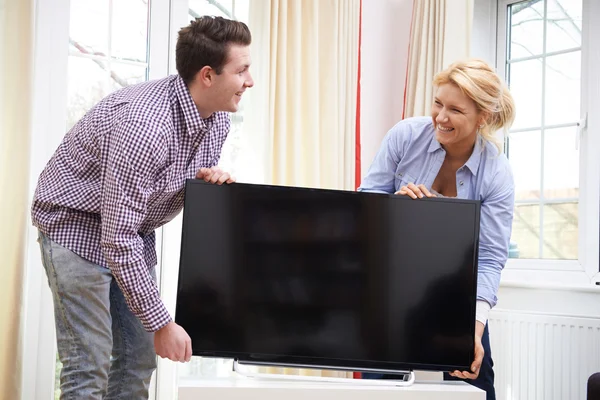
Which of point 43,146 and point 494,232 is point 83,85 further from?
point 494,232

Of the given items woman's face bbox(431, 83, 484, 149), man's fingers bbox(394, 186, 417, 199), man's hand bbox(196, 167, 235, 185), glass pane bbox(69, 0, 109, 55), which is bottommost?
man's fingers bbox(394, 186, 417, 199)

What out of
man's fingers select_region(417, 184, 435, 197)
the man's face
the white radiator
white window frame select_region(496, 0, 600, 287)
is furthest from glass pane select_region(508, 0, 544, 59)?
the man's face

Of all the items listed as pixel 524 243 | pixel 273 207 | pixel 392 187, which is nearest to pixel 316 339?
pixel 273 207

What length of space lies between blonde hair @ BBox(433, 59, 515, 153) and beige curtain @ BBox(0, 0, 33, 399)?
53.9 inches

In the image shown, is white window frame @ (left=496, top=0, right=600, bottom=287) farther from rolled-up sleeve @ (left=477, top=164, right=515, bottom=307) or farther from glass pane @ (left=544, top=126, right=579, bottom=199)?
rolled-up sleeve @ (left=477, top=164, right=515, bottom=307)

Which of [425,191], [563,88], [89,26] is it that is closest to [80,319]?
[425,191]

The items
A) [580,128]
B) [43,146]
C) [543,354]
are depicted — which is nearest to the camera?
[43,146]

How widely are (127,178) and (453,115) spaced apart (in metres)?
0.94

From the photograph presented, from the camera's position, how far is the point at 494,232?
6.66ft

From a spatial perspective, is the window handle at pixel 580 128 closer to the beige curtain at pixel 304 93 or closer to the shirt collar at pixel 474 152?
the beige curtain at pixel 304 93

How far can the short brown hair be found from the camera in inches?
67.4

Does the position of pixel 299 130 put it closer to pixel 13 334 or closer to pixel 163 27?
pixel 163 27

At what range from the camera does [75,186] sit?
170cm

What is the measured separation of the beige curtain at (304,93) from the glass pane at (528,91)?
0.89 m
